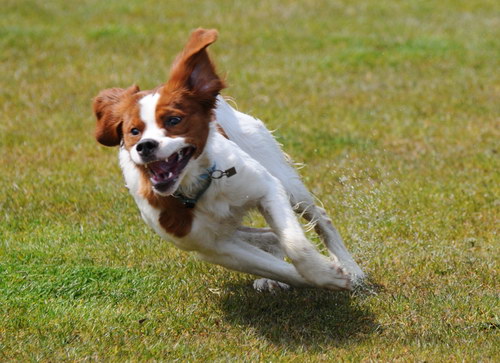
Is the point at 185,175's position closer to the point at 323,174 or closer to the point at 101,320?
the point at 101,320

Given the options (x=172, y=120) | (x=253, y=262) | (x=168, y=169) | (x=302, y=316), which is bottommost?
(x=302, y=316)

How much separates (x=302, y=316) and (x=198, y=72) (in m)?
1.39

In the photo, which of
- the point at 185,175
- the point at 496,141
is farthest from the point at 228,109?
the point at 496,141

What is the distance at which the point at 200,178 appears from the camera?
4.61 meters

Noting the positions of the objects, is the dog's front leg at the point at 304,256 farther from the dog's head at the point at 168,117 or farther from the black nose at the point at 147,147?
the black nose at the point at 147,147

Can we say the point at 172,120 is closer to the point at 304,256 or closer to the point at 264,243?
the point at 304,256

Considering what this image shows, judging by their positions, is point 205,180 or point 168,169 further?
point 205,180

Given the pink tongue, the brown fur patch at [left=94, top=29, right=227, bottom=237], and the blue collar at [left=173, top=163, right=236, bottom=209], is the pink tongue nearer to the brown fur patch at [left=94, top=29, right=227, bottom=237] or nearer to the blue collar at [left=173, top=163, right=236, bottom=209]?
the brown fur patch at [left=94, top=29, right=227, bottom=237]

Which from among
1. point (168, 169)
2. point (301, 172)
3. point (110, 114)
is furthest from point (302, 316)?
point (301, 172)

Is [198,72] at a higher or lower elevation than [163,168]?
higher

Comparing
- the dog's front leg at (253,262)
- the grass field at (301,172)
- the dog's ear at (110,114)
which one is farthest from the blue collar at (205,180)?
the grass field at (301,172)

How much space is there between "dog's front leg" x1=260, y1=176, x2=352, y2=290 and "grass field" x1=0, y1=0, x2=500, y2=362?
0.99 feet

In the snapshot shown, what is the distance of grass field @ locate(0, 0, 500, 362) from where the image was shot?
474 centimetres

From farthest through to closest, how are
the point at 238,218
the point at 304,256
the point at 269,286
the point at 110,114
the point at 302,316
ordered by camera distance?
the point at 269,286
the point at 302,316
the point at 238,218
the point at 110,114
the point at 304,256
